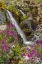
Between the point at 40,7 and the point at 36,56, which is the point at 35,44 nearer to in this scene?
the point at 36,56

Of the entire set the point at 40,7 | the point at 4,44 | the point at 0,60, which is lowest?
the point at 40,7

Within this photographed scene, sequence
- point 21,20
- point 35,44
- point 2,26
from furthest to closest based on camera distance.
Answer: point 21,20 → point 2,26 → point 35,44

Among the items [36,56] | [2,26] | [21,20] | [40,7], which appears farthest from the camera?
[40,7]

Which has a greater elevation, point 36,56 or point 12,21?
point 36,56

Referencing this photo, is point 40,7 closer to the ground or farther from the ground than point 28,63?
closer to the ground

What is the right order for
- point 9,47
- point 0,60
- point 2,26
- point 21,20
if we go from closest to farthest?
point 0,60 < point 9,47 < point 2,26 < point 21,20

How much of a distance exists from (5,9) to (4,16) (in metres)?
2.00

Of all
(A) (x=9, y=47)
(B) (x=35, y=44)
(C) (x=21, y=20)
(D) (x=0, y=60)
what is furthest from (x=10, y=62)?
(C) (x=21, y=20)

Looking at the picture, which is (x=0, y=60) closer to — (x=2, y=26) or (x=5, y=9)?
(x=2, y=26)

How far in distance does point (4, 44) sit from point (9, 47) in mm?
1195

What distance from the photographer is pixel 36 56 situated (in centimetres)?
2006

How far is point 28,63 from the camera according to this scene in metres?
18.2

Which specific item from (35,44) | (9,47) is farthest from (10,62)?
(35,44)

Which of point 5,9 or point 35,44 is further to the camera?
point 5,9
